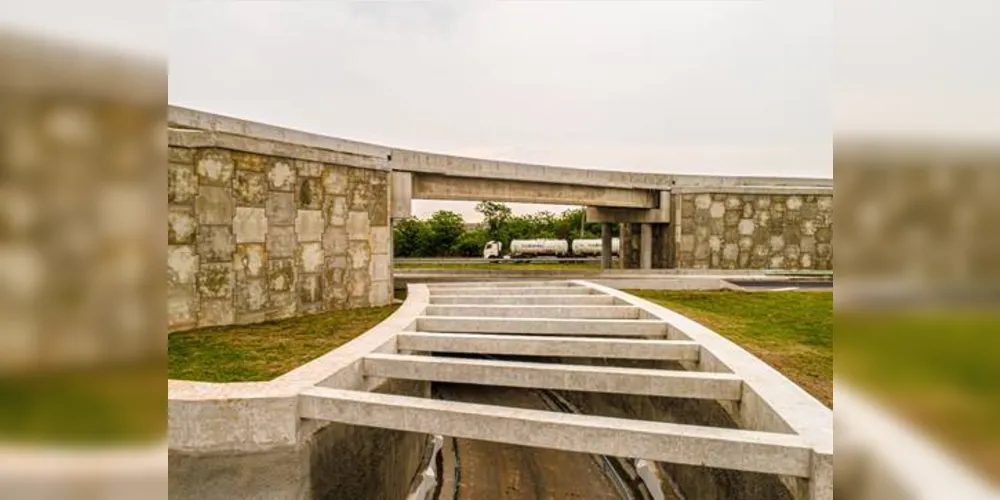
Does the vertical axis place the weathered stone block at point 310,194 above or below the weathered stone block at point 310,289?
above

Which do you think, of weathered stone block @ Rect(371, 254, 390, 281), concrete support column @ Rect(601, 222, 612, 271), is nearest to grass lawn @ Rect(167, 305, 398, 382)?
weathered stone block @ Rect(371, 254, 390, 281)

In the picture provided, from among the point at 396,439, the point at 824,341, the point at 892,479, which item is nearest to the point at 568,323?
the point at 396,439

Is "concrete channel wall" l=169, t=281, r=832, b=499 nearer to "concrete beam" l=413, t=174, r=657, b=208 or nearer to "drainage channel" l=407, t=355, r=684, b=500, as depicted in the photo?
"drainage channel" l=407, t=355, r=684, b=500

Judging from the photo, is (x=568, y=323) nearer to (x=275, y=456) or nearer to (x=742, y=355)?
(x=742, y=355)

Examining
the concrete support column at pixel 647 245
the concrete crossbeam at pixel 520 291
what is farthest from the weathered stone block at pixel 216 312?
the concrete support column at pixel 647 245

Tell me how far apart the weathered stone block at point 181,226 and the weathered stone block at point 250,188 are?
0.74 metres

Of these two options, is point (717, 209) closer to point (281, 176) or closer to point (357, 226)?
point (357, 226)

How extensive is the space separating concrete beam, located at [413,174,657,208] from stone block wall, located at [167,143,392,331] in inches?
83.4

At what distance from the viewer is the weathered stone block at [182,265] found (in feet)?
23.2

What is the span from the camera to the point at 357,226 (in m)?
9.75

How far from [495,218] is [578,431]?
42.0m

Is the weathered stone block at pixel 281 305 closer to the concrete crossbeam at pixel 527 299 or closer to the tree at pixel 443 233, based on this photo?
the concrete crossbeam at pixel 527 299

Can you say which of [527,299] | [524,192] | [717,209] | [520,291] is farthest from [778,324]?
[717,209]

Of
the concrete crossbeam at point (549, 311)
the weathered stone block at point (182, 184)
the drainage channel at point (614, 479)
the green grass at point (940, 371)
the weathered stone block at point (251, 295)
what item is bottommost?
the drainage channel at point (614, 479)
